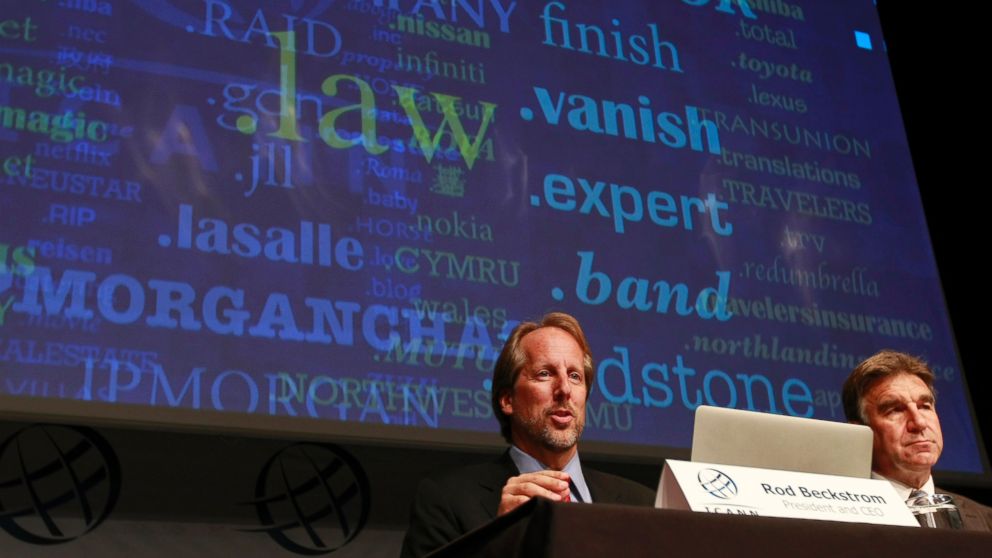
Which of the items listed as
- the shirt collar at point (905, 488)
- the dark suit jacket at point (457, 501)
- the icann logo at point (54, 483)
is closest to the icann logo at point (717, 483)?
the dark suit jacket at point (457, 501)

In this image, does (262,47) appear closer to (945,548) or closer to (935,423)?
(935,423)

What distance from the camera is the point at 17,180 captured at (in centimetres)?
304

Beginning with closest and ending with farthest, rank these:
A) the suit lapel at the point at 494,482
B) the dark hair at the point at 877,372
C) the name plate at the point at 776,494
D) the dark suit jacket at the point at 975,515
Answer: the name plate at the point at 776,494 → the suit lapel at the point at 494,482 → the dark suit jacket at the point at 975,515 → the dark hair at the point at 877,372

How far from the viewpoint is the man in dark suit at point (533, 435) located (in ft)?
7.40

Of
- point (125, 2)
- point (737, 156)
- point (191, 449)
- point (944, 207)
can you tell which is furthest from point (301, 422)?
point (944, 207)

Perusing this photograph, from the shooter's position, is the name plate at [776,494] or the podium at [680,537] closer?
the podium at [680,537]

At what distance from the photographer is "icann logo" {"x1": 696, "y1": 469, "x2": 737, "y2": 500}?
69.3 inches

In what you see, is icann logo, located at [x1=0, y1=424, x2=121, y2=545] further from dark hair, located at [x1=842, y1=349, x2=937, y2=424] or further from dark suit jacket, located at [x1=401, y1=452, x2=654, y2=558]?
dark hair, located at [x1=842, y1=349, x2=937, y2=424]

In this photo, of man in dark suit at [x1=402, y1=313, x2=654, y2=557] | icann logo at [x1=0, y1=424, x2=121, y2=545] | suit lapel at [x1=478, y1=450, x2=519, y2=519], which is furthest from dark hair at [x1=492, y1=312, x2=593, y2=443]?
icann logo at [x1=0, y1=424, x2=121, y2=545]

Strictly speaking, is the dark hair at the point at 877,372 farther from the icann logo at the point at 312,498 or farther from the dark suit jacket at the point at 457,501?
the icann logo at the point at 312,498

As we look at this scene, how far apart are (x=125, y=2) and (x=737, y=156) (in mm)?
1949

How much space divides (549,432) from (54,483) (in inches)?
55.1

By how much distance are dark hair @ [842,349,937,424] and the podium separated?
3.83 ft

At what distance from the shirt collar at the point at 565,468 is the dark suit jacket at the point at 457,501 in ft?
0.05
